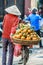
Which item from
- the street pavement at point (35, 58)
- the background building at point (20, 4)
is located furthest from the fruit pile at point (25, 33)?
the background building at point (20, 4)

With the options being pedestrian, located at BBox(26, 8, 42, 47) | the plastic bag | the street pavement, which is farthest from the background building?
the plastic bag

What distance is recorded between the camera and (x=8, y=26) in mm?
9156

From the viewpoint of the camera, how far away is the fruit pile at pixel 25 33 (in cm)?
882

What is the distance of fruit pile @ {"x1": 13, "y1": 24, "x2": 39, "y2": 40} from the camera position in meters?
8.82

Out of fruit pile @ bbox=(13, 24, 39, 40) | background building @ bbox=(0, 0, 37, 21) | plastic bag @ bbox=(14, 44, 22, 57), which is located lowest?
background building @ bbox=(0, 0, 37, 21)

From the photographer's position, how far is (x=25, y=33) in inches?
356

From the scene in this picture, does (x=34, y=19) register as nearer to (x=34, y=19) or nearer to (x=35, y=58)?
(x=34, y=19)

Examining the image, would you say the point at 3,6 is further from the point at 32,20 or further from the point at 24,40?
the point at 24,40

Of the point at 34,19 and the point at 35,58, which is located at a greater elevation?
the point at 34,19

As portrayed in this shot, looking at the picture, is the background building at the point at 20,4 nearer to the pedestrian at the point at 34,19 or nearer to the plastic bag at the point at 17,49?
the pedestrian at the point at 34,19

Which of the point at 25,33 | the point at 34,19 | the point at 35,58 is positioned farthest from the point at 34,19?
the point at 25,33

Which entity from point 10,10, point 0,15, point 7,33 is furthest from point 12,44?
point 0,15

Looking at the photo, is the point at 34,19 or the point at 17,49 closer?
the point at 17,49

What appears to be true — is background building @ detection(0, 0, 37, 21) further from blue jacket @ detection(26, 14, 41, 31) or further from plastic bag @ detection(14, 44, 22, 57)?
plastic bag @ detection(14, 44, 22, 57)
